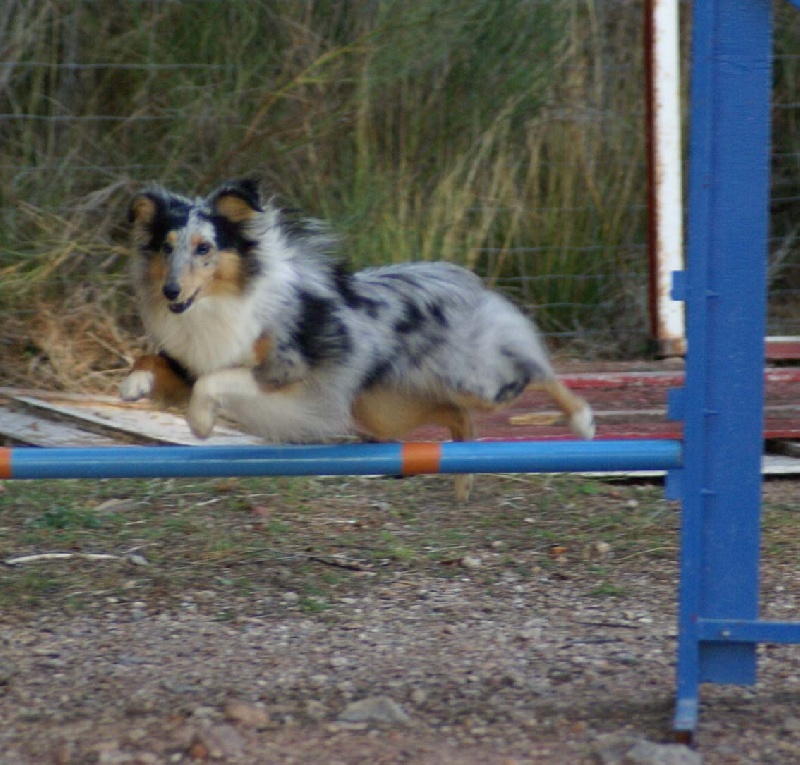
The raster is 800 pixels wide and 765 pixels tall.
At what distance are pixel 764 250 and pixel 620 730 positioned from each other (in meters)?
1.17

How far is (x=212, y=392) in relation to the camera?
3520 millimetres

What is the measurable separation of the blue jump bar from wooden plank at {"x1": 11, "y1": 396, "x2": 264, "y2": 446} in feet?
6.92

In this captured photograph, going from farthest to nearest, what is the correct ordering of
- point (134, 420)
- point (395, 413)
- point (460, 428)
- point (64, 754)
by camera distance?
point (134, 420) → point (460, 428) → point (395, 413) → point (64, 754)

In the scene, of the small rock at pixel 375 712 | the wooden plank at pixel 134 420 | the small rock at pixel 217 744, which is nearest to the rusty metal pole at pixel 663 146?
the wooden plank at pixel 134 420

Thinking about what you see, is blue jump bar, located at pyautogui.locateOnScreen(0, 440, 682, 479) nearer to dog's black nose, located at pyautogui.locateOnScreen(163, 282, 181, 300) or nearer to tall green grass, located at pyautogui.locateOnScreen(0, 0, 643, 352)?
dog's black nose, located at pyautogui.locateOnScreen(163, 282, 181, 300)

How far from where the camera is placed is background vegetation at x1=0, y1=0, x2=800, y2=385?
6.66 m

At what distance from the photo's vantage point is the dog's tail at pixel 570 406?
4133 millimetres

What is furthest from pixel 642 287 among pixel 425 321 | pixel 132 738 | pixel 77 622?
pixel 132 738

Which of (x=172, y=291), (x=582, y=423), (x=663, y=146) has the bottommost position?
(x=582, y=423)

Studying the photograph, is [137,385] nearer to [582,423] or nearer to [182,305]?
[182,305]

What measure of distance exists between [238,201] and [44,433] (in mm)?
2287

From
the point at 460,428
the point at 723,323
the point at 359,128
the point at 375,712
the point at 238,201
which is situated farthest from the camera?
the point at 359,128

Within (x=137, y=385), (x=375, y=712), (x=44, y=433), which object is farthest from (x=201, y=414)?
(x=44, y=433)

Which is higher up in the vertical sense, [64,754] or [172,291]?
[172,291]
